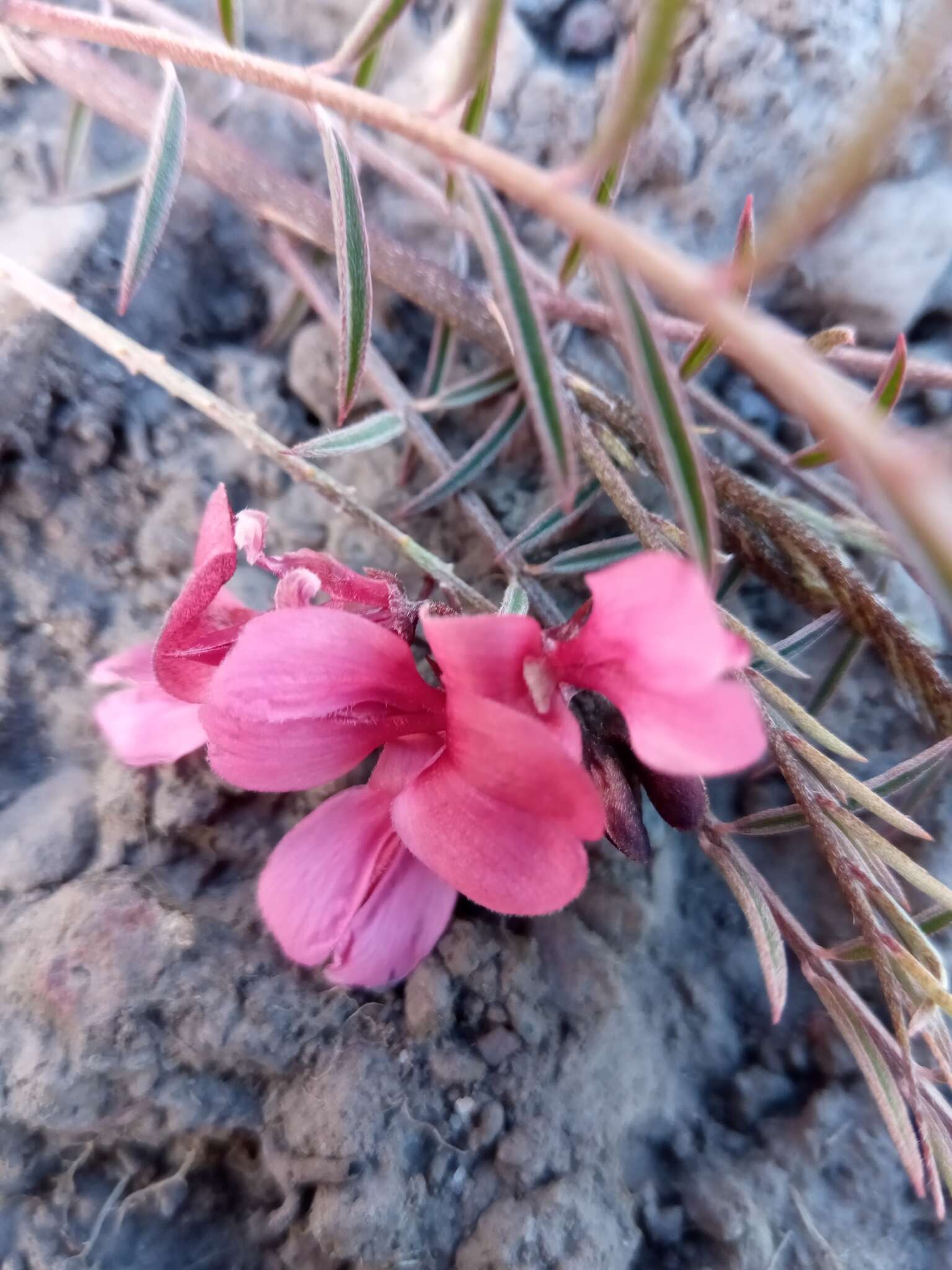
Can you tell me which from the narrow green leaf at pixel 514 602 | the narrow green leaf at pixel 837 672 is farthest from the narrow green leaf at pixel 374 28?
the narrow green leaf at pixel 837 672

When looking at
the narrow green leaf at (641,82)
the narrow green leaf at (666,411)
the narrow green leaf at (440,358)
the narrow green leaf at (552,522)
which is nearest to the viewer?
the narrow green leaf at (641,82)

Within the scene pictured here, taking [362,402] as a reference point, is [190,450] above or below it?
below

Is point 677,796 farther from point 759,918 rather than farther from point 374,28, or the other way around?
point 374,28

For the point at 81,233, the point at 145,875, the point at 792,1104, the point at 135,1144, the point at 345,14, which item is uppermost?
the point at 345,14

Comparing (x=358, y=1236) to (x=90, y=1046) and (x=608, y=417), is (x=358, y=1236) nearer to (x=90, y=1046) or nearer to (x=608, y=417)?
(x=90, y=1046)

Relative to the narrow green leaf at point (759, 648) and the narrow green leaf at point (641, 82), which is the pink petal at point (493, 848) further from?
the narrow green leaf at point (641, 82)

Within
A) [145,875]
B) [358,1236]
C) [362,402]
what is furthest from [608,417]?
[358,1236]

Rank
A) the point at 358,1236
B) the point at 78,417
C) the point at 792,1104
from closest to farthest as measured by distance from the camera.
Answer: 1. the point at 358,1236
2. the point at 792,1104
3. the point at 78,417
